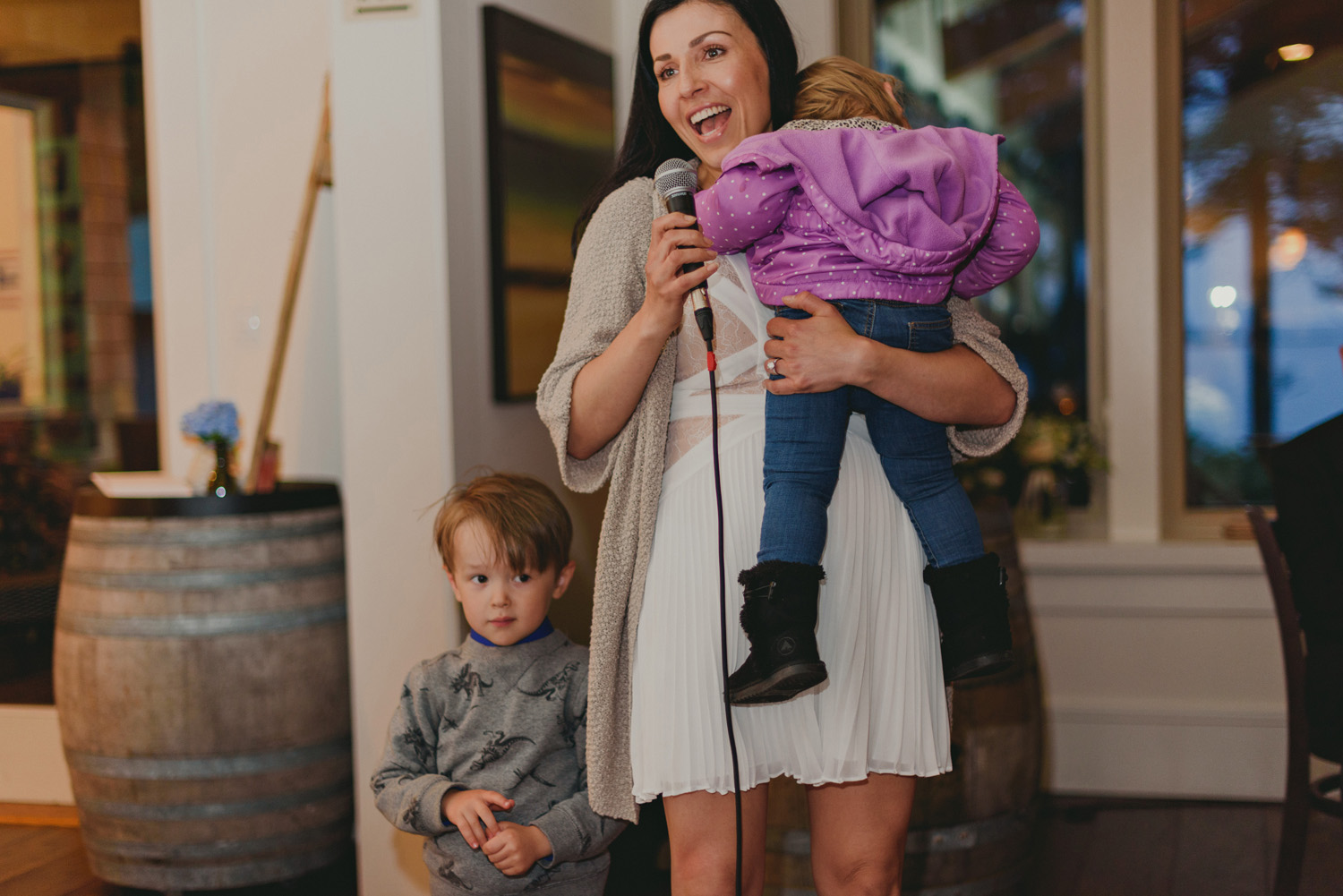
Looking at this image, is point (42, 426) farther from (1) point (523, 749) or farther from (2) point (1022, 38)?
(2) point (1022, 38)

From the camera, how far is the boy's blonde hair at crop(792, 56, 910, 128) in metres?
1.39

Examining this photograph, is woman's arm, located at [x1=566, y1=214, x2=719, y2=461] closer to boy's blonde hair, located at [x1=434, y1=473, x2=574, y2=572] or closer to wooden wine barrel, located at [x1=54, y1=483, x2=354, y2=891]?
boy's blonde hair, located at [x1=434, y1=473, x2=574, y2=572]

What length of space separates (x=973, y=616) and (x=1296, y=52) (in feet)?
9.93

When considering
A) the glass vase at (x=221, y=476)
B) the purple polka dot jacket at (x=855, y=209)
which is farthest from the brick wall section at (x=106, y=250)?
the purple polka dot jacket at (x=855, y=209)

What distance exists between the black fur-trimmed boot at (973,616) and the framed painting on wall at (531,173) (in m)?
1.36

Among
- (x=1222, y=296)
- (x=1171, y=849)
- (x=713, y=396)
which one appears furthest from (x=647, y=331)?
(x=1222, y=296)

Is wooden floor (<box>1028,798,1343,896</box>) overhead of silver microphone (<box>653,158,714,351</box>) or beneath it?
beneath

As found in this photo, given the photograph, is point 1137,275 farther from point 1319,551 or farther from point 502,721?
point 502,721

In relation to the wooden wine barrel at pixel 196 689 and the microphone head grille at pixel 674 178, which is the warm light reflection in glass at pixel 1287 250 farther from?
the wooden wine barrel at pixel 196 689

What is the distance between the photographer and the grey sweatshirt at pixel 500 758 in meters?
1.64

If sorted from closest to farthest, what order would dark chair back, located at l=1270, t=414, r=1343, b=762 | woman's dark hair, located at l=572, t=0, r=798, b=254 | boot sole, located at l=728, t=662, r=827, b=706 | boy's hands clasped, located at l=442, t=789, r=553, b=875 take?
1. boot sole, located at l=728, t=662, r=827, b=706
2. woman's dark hair, located at l=572, t=0, r=798, b=254
3. boy's hands clasped, located at l=442, t=789, r=553, b=875
4. dark chair back, located at l=1270, t=414, r=1343, b=762

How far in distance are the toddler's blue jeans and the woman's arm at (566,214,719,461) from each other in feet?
0.45

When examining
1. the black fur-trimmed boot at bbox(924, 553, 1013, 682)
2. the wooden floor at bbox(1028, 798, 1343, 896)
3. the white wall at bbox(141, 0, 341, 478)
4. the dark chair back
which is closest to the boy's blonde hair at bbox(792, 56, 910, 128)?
the black fur-trimmed boot at bbox(924, 553, 1013, 682)

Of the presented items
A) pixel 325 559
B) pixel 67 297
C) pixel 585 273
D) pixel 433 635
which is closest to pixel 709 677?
pixel 585 273
